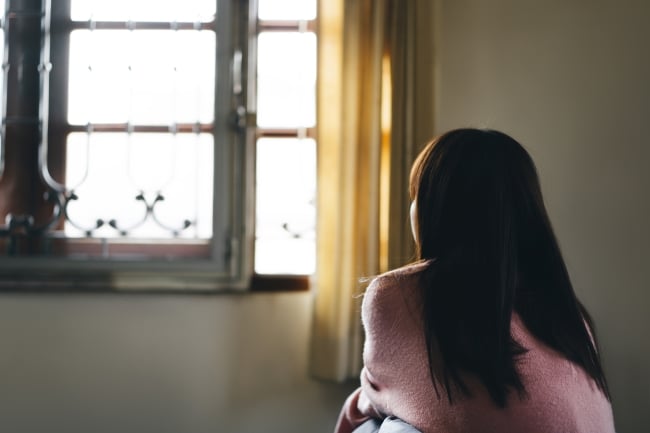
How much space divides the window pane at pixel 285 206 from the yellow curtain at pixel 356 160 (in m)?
0.11

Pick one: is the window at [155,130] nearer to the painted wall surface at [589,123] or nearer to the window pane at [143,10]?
the window pane at [143,10]

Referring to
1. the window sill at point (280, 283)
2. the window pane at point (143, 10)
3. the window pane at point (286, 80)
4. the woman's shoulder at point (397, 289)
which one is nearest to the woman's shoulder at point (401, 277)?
the woman's shoulder at point (397, 289)

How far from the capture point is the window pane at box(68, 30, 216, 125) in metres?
2.00

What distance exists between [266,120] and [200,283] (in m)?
0.53

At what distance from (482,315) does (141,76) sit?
1.43 meters

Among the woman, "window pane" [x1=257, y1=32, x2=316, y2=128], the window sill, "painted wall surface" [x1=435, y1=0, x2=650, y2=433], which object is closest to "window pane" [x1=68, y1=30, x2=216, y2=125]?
"window pane" [x1=257, y1=32, x2=316, y2=128]

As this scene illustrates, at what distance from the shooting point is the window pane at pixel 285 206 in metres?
1.97

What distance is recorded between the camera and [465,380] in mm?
1008

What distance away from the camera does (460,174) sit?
105cm

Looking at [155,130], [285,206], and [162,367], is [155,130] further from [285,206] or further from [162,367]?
[162,367]

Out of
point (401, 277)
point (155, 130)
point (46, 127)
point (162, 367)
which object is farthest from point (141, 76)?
point (401, 277)

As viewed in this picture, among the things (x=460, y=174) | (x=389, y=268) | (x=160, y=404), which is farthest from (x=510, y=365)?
(x=160, y=404)

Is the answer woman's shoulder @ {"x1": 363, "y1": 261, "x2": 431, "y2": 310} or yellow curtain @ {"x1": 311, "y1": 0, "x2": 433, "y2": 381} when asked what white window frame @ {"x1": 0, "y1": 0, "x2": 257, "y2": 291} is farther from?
woman's shoulder @ {"x1": 363, "y1": 261, "x2": 431, "y2": 310}

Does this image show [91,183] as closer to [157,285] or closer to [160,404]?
[157,285]
